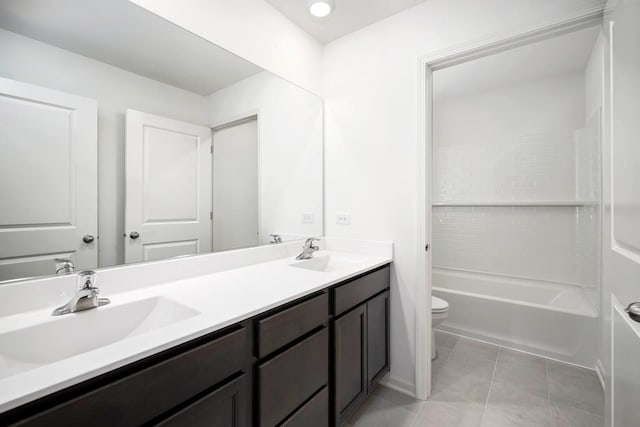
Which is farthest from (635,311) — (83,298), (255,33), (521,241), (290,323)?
(521,241)

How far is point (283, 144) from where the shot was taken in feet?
6.55

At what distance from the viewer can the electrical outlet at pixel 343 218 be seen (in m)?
2.07

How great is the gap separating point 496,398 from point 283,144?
2.13m

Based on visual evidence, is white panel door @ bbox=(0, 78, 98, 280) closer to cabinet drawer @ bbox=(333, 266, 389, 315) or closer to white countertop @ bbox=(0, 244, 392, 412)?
white countertop @ bbox=(0, 244, 392, 412)

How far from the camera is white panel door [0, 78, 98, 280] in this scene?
2.97 feet

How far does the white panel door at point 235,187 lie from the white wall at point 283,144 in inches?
2.5

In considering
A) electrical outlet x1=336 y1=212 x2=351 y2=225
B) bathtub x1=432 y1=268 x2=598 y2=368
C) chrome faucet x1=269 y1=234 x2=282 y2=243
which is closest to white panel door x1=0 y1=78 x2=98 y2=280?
chrome faucet x1=269 y1=234 x2=282 y2=243

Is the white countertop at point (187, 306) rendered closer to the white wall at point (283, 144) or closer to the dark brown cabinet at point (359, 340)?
the dark brown cabinet at point (359, 340)

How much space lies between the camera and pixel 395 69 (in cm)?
184

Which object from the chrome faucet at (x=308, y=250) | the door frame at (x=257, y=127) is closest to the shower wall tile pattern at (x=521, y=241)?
the chrome faucet at (x=308, y=250)

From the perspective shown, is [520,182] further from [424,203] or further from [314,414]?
[314,414]

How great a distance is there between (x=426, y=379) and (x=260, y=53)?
2267mm

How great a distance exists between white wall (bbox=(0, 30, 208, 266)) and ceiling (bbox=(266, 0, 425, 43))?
104cm

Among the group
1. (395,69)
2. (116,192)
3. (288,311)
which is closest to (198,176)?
(116,192)
